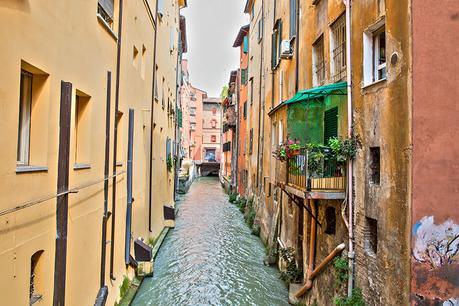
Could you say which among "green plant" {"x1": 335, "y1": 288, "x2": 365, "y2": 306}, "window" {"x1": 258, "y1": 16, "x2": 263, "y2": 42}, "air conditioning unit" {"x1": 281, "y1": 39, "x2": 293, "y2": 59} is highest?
"window" {"x1": 258, "y1": 16, "x2": 263, "y2": 42}

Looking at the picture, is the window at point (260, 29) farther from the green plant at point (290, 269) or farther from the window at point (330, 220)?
the window at point (330, 220)

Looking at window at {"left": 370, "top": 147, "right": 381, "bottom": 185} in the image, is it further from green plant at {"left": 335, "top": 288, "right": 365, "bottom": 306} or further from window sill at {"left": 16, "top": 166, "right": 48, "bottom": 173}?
window sill at {"left": 16, "top": 166, "right": 48, "bottom": 173}

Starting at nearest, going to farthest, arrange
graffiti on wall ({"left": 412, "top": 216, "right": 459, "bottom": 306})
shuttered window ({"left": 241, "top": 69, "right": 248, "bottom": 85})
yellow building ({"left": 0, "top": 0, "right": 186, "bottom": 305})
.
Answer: yellow building ({"left": 0, "top": 0, "right": 186, "bottom": 305})
graffiti on wall ({"left": 412, "top": 216, "right": 459, "bottom": 306})
shuttered window ({"left": 241, "top": 69, "right": 248, "bottom": 85})

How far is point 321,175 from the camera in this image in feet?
25.3

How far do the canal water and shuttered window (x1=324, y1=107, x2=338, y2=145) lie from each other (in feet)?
17.1

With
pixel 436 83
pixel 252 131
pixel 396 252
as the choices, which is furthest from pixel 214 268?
pixel 252 131

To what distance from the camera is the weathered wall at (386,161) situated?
5.58 m

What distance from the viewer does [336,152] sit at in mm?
7492

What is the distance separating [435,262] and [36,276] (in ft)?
18.8

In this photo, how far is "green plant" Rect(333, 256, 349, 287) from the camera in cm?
737

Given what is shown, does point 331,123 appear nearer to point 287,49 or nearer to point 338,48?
point 338,48

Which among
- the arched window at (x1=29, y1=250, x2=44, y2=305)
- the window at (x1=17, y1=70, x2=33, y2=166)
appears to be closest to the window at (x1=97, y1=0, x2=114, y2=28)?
the window at (x1=17, y1=70, x2=33, y2=166)

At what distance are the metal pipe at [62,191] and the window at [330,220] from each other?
5.69 m

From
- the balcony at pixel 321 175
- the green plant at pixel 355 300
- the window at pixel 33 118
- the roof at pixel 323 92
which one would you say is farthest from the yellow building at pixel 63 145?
the green plant at pixel 355 300
